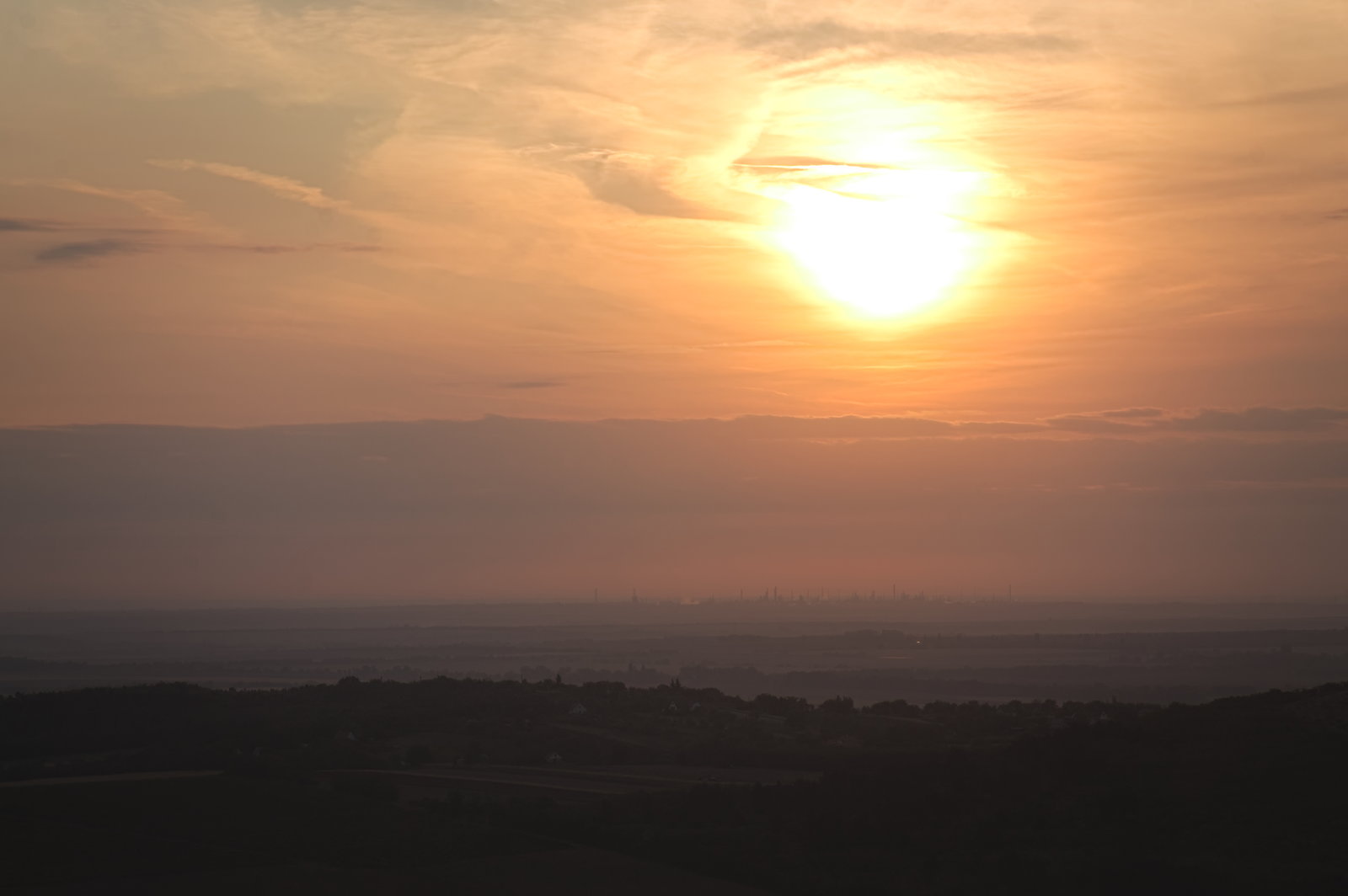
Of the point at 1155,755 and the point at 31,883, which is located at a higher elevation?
the point at 1155,755

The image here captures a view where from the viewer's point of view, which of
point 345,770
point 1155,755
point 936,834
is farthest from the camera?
point 345,770

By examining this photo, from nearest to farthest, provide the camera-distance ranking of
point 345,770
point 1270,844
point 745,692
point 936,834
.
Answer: point 1270,844, point 936,834, point 345,770, point 745,692

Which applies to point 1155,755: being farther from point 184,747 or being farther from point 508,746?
point 184,747

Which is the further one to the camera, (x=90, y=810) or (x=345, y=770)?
(x=345, y=770)

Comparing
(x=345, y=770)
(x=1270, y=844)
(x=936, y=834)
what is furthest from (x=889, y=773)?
(x=345, y=770)

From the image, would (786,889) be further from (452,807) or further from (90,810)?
(90,810)

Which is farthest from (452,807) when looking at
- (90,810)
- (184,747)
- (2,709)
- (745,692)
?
(745,692)
